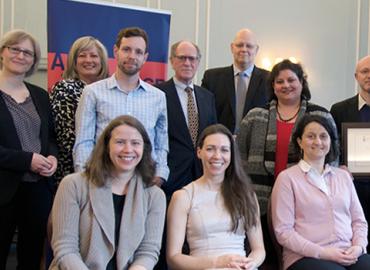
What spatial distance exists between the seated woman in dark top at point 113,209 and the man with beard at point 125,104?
0.43m

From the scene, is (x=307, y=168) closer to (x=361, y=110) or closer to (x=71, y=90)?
(x=361, y=110)

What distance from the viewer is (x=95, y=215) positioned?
6.83 feet

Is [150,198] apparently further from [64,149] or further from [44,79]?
[44,79]

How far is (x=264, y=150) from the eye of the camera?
9.47 ft

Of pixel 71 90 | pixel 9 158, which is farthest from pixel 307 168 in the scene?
pixel 9 158

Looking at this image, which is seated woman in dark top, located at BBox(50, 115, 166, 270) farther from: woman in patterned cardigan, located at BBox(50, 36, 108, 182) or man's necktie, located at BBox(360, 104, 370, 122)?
man's necktie, located at BBox(360, 104, 370, 122)

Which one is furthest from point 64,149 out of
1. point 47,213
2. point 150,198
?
point 150,198

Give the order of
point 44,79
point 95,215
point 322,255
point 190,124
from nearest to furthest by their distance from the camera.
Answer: point 95,215
point 322,255
point 190,124
point 44,79

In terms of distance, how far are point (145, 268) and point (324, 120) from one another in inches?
50.9

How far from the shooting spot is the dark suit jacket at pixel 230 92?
11.7 feet

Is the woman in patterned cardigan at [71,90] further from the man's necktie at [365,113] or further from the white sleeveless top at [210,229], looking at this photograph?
the man's necktie at [365,113]

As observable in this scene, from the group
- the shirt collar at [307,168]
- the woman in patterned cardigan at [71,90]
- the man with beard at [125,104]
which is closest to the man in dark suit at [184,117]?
the man with beard at [125,104]

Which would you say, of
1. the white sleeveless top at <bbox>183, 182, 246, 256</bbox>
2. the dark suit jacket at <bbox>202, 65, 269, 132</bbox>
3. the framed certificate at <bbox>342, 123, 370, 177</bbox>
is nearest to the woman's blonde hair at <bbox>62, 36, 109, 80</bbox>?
the dark suit jacket at <bbox>202, 65, 269, 132</bbox>

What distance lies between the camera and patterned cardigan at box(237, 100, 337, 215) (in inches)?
113
